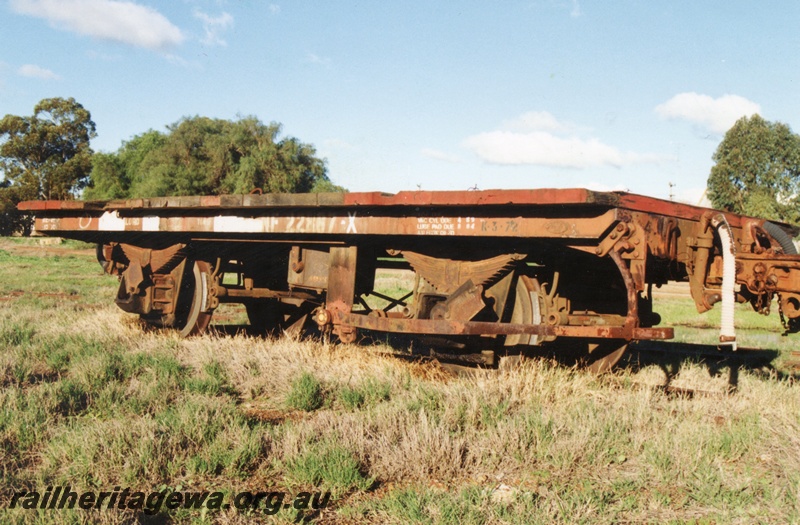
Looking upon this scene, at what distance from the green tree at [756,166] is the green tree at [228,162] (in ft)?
94.5

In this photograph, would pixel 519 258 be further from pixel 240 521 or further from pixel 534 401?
pixel 240 521

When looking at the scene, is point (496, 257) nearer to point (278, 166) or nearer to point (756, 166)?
point (278, 166)

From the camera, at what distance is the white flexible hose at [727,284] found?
16.4 feet

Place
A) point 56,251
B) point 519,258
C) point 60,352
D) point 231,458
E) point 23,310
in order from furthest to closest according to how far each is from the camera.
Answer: point 56,251, point 23,310, point 60,352, point 519,258, point 231,458

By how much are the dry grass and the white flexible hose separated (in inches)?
22.7

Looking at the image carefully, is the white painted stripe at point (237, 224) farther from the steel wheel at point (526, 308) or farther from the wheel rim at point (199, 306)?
the steel wheel at point (526, 308)

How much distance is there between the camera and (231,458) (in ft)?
13.0

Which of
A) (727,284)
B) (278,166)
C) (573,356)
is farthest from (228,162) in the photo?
(727,284)

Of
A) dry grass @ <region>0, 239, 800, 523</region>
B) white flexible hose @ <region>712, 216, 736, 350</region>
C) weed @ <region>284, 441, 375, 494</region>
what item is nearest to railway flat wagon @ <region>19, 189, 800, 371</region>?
white flexible hose @ <region>712, 216, 736, 350</region>

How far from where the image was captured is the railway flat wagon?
517cm

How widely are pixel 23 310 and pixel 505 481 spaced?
9783 mm

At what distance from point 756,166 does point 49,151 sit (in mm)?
59166

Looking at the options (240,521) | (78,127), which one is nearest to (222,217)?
(240,521)

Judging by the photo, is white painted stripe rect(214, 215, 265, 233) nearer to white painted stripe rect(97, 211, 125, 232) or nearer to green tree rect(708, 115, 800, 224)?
white painted stripe rect(97, 211, 125, 232)
